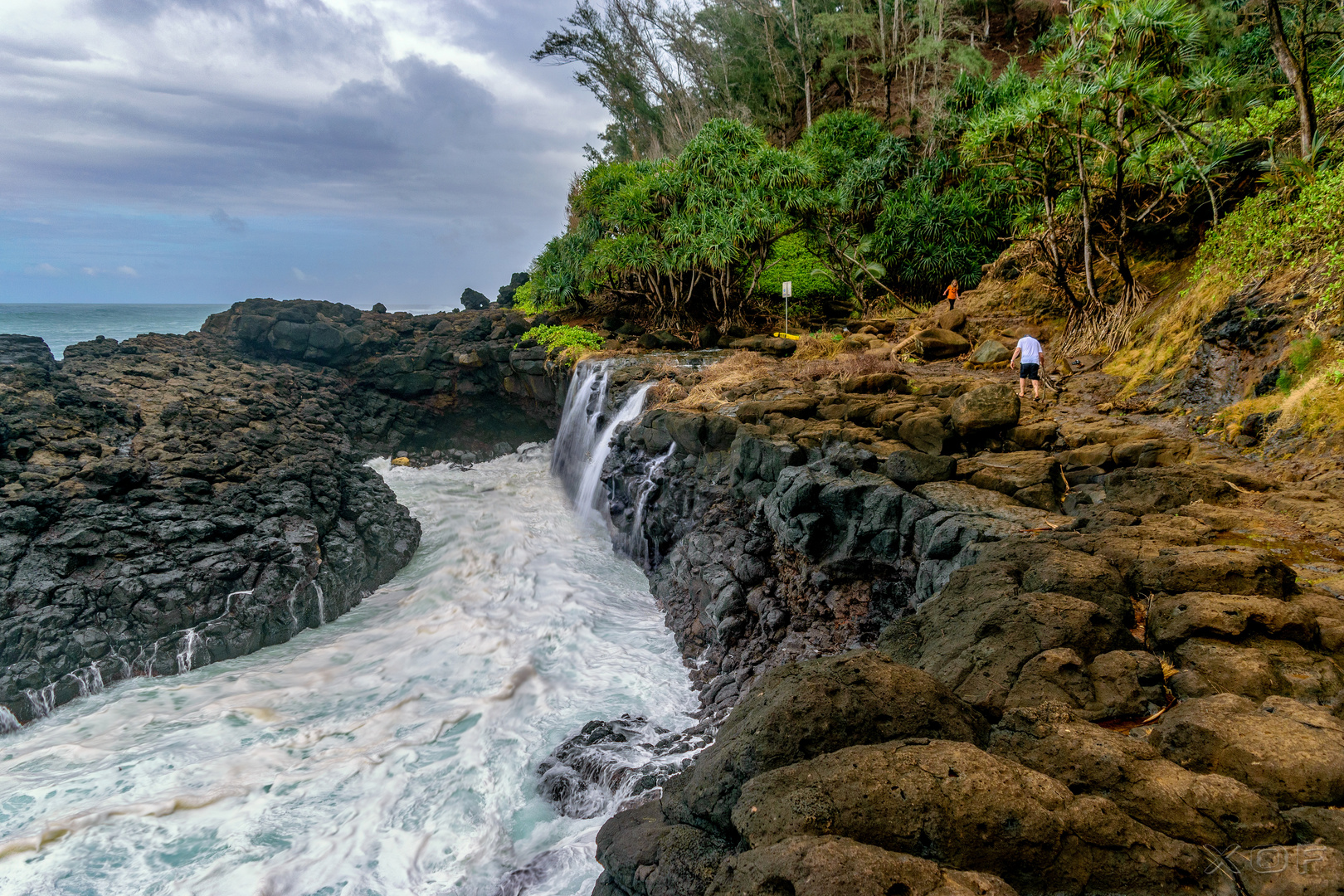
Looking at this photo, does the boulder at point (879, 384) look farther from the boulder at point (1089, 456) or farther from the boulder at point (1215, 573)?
the boulder at point (1215, 573)

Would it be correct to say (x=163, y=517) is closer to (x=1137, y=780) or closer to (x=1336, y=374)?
(x=1137, y=780)

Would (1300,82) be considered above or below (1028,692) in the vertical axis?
above

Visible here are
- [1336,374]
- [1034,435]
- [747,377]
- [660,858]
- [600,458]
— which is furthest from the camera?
[600,458]

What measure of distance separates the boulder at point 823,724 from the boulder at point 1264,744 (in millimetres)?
890

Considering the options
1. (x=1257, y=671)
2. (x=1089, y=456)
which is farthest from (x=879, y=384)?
(x=1257, y=671)

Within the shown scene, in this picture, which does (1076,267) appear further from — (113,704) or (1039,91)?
(113,704)

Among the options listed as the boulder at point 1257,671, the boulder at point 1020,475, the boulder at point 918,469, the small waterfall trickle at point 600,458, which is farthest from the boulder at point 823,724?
the small waterfall trickle at point 600,458

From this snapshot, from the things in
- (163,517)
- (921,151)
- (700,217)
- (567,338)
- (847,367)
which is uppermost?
(921,151)

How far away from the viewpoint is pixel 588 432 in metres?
16.7

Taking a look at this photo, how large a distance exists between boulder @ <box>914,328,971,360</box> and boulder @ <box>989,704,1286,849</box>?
42.4ft

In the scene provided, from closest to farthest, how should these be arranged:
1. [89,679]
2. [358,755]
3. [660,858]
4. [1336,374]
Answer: [660,858] → [1336,374] → [358,755] → [89,679]

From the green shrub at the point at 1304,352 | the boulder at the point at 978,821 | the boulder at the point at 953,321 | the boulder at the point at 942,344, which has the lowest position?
the boulder at the point at 978,821

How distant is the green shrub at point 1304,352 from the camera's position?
6980 mm

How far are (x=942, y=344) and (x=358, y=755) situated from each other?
14089 mm
